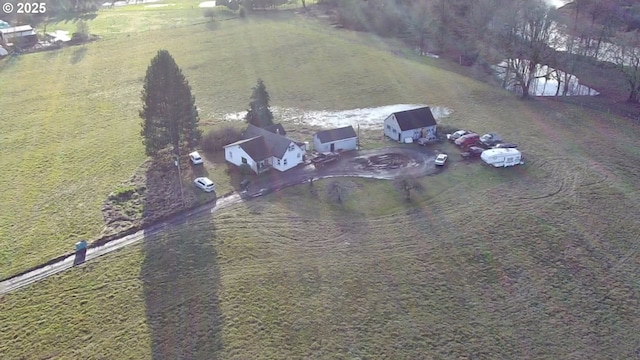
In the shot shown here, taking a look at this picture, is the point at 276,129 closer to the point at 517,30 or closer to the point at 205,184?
the point at 205,184

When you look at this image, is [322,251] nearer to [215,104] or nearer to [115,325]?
[115,325]

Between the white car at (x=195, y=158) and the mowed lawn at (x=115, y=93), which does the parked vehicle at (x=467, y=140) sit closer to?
the mowed lawn at (x=115, y=93)

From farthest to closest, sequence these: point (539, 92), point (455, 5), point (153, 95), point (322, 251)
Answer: point (455, 5) → point (539, 92) → point (153, 95) → point (322, 251)

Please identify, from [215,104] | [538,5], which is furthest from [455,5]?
[215,104]

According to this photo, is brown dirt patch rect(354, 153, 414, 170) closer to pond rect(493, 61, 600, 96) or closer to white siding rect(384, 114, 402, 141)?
white siding rect(384, 114, 402, 141)

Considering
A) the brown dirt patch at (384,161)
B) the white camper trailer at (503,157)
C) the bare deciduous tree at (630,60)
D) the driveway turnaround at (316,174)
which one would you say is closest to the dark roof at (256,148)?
the driveway turnaround at (316,174)

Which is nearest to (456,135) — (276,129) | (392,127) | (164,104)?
(392,127)
